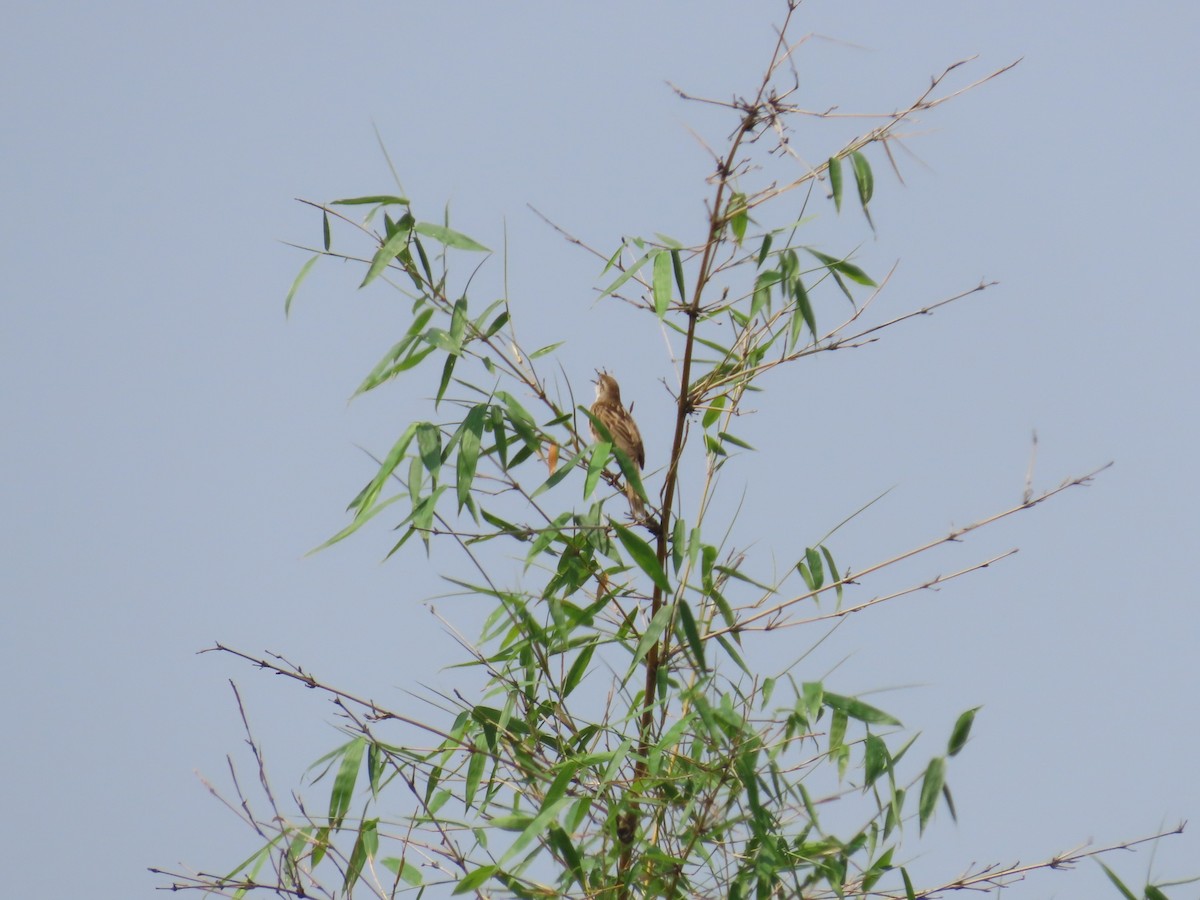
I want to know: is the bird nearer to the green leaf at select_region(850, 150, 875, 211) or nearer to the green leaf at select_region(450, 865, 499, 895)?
the green leaf at select_region(850, 150, 875, 211)

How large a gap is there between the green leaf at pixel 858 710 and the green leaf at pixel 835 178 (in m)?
1.10

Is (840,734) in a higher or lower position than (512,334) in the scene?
lower

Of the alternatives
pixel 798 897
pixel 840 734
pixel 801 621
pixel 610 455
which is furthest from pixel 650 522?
pixel 798 897

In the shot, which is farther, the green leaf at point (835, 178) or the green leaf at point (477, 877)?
the green leaf at point (835, 178)

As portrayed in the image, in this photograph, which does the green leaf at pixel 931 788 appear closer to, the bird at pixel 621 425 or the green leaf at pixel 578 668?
the green leaf at pixel 578 668

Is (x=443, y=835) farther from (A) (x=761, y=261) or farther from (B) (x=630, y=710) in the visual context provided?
(A) (x=761, y=261)

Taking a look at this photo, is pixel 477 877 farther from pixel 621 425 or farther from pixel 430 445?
pixel 621 425

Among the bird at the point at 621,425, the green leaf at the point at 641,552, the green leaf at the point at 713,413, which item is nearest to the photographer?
the green leaf at the point at 641,552

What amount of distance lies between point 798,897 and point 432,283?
5.10 feet

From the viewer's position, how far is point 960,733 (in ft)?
10.9

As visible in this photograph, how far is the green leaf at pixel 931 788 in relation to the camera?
10.8 feet

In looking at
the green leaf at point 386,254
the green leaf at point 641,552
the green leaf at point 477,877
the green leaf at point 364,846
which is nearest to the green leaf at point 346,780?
the green leaf at point 364,846

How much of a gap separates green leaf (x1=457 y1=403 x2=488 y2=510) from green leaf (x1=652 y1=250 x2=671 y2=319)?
0.45 meters

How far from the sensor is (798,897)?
322 centimetres
